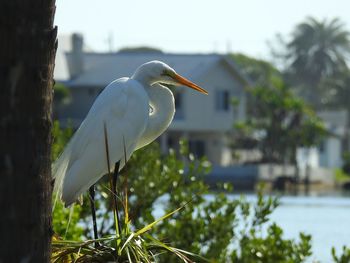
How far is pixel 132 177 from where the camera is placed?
10828 millimetres

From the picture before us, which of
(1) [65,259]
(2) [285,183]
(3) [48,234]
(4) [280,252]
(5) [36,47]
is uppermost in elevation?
(5) [36,47]

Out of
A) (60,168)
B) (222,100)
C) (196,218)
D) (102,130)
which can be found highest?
(102,130)

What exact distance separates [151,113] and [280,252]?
9.60 feet

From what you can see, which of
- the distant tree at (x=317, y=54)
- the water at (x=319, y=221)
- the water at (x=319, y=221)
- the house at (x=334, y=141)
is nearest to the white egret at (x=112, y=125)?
the water at (x=319, y=221)

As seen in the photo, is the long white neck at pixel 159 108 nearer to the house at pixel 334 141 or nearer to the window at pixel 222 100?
the window at pixel 222 100

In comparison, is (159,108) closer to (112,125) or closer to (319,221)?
(112,125)

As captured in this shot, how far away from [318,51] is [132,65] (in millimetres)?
35093

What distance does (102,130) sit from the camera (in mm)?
6258

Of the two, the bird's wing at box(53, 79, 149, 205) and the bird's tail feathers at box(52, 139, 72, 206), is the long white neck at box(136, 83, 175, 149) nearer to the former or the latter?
the bird's wing at box(53, 79, 149, 205)

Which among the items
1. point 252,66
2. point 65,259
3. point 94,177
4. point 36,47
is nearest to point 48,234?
point 36,47

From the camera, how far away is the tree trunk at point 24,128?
3.49 metres

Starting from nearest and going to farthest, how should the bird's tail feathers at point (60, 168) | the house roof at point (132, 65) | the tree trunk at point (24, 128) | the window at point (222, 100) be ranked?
the tree trunk at point (24, 128)
the bird's tail feathers at point (60, 168)
the house roof at point (132, 65)
the window at point (222, 100)

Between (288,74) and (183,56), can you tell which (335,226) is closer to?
(183,56)

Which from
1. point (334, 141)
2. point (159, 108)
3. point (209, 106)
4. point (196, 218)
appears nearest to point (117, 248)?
point (159, 108)
